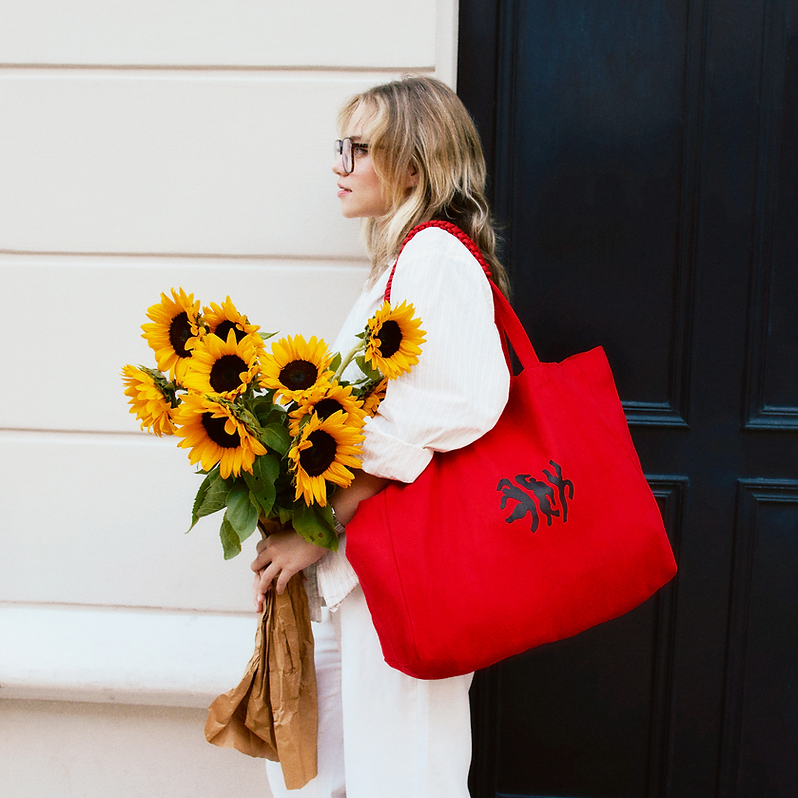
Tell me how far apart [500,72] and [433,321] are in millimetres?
977

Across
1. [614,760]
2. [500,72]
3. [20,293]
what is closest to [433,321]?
[500,72]

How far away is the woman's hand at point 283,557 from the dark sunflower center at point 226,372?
0.32 m

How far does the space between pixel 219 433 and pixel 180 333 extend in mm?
198

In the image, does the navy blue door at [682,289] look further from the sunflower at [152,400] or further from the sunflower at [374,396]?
the sunflower at [152,400]

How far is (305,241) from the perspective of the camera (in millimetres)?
1655

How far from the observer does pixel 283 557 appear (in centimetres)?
116

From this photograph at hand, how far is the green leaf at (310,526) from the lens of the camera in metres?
1.10

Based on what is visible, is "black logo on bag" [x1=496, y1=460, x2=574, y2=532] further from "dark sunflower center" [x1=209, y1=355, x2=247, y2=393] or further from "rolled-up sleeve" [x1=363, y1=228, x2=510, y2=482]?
"dark sunflower center" [x1=209, y1=355, x2=247, y2=393]

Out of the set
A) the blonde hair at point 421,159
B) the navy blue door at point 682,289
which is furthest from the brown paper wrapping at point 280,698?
the navy blue door at point 682,289

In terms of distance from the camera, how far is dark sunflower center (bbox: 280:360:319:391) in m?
0.98

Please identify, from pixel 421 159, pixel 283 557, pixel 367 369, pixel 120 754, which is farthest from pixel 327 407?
pixel 120 754

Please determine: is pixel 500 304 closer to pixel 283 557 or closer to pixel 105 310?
pixel 283 557

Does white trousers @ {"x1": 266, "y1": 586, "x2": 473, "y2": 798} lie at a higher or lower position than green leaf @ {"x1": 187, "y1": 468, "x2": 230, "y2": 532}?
lower

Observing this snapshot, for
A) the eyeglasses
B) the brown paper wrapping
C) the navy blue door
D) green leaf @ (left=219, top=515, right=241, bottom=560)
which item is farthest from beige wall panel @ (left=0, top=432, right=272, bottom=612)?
the navy blue door
